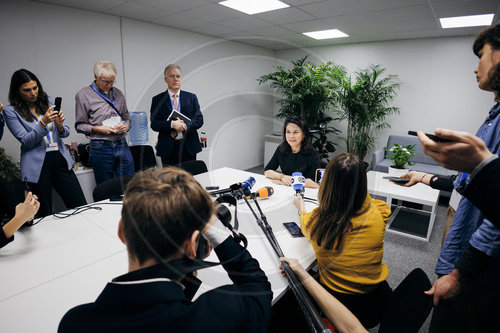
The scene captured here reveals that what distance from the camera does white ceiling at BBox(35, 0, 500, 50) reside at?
9.38ft

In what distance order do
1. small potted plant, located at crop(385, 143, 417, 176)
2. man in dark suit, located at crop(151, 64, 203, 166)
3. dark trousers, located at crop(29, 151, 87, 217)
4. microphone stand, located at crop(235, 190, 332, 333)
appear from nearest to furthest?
microphone stand, located at crop(235, 190, 332, 333) → dark trousers, located at crop(29, 151, 87, 217) → man in dark suit, located at crop(151, 64, 203, 166) → small potted plant, located at crop(385, 143, 417, 176)

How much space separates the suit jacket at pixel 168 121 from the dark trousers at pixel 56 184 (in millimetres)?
806

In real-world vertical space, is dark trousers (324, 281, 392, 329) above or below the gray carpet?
above

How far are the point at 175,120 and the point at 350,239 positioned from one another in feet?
6.63

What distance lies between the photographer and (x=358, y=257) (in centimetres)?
111

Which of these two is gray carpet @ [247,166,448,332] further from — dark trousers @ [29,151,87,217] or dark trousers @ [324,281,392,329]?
dark trousers @ [29,151,87,217]

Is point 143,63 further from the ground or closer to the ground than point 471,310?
further from the ground

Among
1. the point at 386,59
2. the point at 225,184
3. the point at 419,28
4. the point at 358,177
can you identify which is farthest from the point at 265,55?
the point at 358,177

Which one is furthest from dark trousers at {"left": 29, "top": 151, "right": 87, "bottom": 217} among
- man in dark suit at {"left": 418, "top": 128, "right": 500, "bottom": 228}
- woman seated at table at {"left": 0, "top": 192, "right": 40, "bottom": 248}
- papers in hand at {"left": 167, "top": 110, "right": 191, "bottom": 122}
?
man in dark suit at {"left": 418, "top": 128, "right": 500, "bottom": 228}

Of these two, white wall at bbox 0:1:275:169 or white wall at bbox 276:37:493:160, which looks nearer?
white wall at bbox 0:1:275:169

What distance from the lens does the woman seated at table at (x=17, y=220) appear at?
113 centimetres

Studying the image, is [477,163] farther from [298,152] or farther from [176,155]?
[176,155]

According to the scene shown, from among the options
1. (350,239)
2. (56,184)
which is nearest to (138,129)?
(56,184)

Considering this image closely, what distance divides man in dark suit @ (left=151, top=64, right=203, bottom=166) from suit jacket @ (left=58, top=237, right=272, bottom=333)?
2.11m
